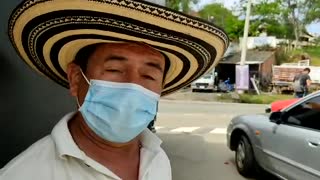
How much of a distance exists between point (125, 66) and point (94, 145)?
291mm

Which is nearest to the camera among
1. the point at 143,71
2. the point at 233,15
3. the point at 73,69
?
the point at 143,71

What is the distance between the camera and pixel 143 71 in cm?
164

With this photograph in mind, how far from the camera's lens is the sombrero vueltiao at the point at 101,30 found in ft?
4.94

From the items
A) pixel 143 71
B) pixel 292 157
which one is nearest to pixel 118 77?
pixel 143 71

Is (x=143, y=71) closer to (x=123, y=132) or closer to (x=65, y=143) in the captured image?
(x=123, y=132)

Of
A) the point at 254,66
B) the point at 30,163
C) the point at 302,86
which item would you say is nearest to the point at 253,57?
the point at 254,66

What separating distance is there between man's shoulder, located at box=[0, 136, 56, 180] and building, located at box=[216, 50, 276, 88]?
3348 cm

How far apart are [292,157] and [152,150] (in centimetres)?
379

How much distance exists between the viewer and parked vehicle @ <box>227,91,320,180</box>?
492 cm

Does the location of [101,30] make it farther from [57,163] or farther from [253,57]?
[253,57]

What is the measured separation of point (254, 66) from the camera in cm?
3731

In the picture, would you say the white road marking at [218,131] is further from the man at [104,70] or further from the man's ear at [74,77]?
the man's ear at [74,77]

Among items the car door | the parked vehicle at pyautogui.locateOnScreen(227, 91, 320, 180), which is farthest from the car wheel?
the car door

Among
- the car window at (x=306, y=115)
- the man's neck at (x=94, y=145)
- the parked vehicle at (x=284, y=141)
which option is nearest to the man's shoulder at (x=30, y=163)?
the man's neck at (x=94, y=145)
